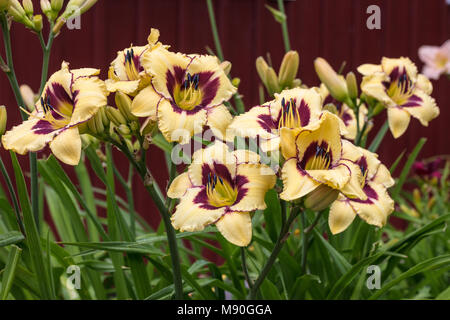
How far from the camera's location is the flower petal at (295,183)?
1.61ft

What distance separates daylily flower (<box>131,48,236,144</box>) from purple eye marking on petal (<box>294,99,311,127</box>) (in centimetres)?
8

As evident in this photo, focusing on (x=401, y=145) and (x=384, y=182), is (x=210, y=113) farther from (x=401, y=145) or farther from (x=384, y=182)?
(x=401, y=145)

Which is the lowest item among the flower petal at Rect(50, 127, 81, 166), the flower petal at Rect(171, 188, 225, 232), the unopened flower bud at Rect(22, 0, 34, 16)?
the flower petal at Rect(171, 188, 225, 232)

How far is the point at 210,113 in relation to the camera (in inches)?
21.8

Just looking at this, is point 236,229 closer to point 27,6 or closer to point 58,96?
point 58,96

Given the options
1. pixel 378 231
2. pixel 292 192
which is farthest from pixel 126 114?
pixel 378 231

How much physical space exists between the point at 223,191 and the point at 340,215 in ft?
0.46

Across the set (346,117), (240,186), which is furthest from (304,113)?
(346,117)

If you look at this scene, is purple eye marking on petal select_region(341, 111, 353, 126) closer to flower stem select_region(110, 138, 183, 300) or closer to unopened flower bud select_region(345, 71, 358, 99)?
unopened flower bud select_region(345, 71, 358, 99)

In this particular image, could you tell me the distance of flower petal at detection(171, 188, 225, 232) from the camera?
0.52m

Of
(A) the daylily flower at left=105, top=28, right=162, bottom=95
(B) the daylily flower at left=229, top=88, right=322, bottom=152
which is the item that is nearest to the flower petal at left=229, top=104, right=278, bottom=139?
(B) the daylily flower at left=229, top=88, right=322, bottom=152

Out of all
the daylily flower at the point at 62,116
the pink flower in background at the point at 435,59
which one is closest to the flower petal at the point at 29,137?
the daylily flower at the point at 62,116

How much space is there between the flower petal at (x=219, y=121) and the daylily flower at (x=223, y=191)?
0.08 feet

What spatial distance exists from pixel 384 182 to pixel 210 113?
257 mm
